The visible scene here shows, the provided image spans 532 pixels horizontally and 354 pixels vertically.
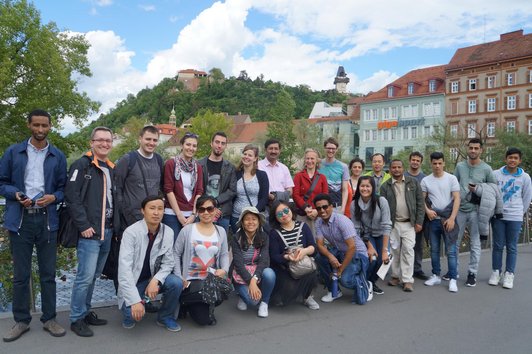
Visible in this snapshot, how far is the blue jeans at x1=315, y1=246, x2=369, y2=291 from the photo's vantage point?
534 centimetres

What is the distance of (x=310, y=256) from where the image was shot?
511cm

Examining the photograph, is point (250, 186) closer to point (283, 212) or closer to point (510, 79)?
point (283, 212)

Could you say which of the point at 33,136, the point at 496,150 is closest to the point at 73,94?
the point at 33,136

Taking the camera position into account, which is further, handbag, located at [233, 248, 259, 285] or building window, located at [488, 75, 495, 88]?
building window, located at [488, 75, 495, 88]

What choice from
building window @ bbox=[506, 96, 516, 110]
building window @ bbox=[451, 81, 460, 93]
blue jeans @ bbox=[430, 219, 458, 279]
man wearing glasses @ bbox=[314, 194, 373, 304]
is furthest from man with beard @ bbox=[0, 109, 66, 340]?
building window @ bbox=[451, 81, 460, 93]

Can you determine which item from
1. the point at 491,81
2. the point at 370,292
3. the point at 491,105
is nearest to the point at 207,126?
the point at 491,105

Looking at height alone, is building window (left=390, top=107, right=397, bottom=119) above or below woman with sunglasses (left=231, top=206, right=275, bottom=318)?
above

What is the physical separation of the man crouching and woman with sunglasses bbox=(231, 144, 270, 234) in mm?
1269

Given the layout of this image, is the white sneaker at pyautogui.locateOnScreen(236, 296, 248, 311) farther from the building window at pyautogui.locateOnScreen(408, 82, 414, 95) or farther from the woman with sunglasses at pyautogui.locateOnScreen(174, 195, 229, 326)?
the building window at pyautogui.locateOnScreen(408, 82, 414, 95)

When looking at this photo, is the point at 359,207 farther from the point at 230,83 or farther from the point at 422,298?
the point at 230,83

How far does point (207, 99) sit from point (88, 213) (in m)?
114

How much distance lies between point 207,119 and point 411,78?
25.5 metres

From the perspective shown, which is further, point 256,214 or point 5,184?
point 256,214

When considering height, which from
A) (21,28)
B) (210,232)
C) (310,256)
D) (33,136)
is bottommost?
(310,256)
